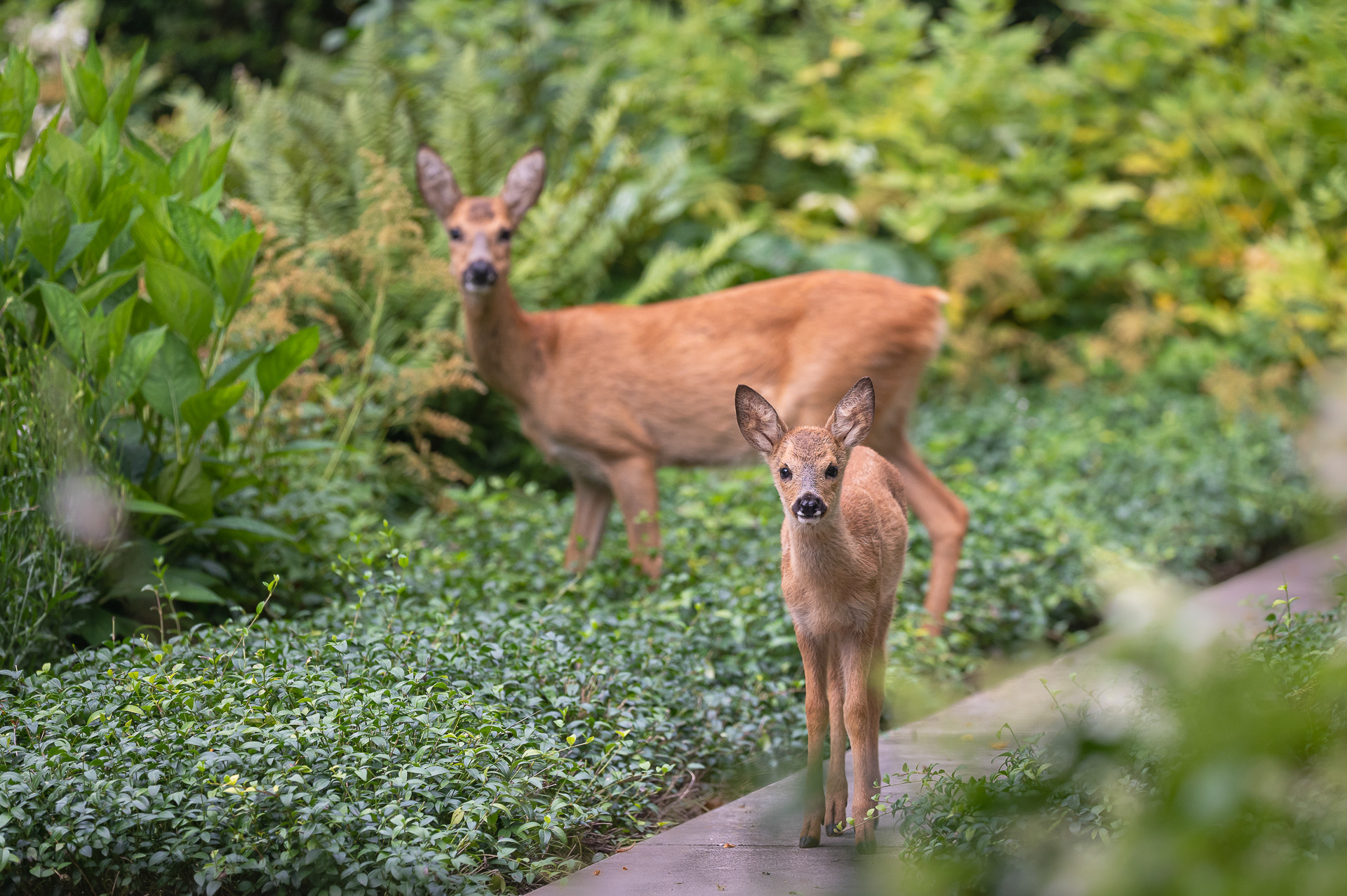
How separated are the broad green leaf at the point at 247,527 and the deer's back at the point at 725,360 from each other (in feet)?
5.08

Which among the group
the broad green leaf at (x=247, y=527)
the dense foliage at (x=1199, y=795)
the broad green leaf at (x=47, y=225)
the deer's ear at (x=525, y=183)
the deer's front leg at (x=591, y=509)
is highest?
the dense foliage at (x=1199, y=795)

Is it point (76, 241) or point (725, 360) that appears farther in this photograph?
point (725, 360)

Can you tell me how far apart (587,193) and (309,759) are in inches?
253

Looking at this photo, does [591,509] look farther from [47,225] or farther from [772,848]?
[772,848]

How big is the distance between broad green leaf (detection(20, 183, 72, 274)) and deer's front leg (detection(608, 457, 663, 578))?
243 cm

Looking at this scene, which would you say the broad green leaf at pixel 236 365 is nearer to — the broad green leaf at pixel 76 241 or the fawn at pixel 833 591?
the broad green leaf at pixel 76 241

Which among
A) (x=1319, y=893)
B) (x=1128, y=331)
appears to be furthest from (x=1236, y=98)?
Answer: (x=1319, y=893)

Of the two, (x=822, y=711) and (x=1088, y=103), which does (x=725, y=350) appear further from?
(x=1088, y=103)

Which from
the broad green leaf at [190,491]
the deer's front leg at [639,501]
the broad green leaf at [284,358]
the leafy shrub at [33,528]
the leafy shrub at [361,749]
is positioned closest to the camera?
the leafy shrub at [361,749]

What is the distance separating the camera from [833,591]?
289 cm

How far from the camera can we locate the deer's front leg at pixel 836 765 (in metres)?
2.93

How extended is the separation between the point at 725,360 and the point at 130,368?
264 centimetres

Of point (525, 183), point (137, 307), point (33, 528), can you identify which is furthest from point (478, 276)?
point (33, 528)

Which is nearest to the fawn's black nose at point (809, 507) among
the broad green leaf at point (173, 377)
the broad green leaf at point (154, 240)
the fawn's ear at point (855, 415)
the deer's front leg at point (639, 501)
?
the fawn's ear at point (855, 415)
